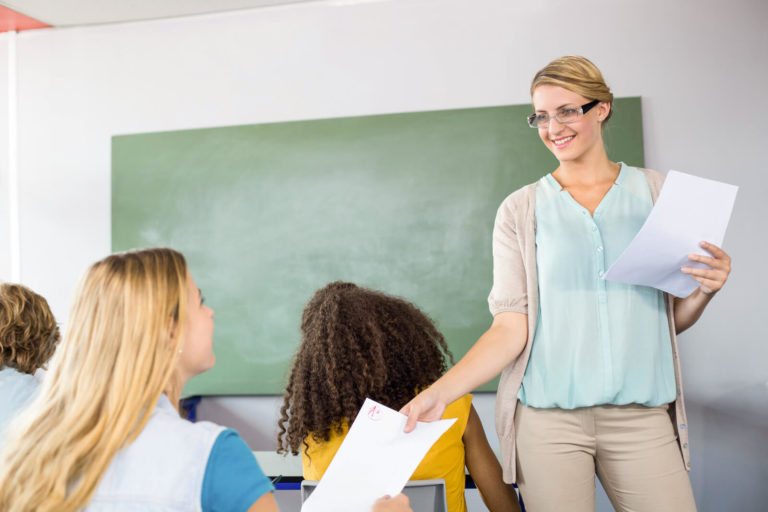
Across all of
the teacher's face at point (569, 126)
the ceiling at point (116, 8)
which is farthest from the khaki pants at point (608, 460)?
the ceiling at point (116, 8)

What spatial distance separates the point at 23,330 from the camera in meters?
1.76

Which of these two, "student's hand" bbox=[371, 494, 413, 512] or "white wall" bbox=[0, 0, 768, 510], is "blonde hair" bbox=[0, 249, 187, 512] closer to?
"student's hand" bbox=[371, 494, 413, 512]

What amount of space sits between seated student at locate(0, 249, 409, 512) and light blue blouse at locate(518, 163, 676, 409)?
2.13ft

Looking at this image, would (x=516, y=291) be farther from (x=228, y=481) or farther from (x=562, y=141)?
(x=228, y=481)

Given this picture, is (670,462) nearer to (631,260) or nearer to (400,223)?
(631,260)

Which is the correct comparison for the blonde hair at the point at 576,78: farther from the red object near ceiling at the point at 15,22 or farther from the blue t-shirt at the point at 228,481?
the red object near ceiling at the point at 15,22

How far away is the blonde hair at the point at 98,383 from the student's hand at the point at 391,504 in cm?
41

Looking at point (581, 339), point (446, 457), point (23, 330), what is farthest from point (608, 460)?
point (23, 330)

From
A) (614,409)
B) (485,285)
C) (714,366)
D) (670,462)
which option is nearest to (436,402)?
(614,409)

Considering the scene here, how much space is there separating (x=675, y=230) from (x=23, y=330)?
1.62 m

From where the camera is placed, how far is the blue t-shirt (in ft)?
3.07

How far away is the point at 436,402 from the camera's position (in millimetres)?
1229

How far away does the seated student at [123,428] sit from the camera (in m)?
0.91

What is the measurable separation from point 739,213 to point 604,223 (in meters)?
2.08
